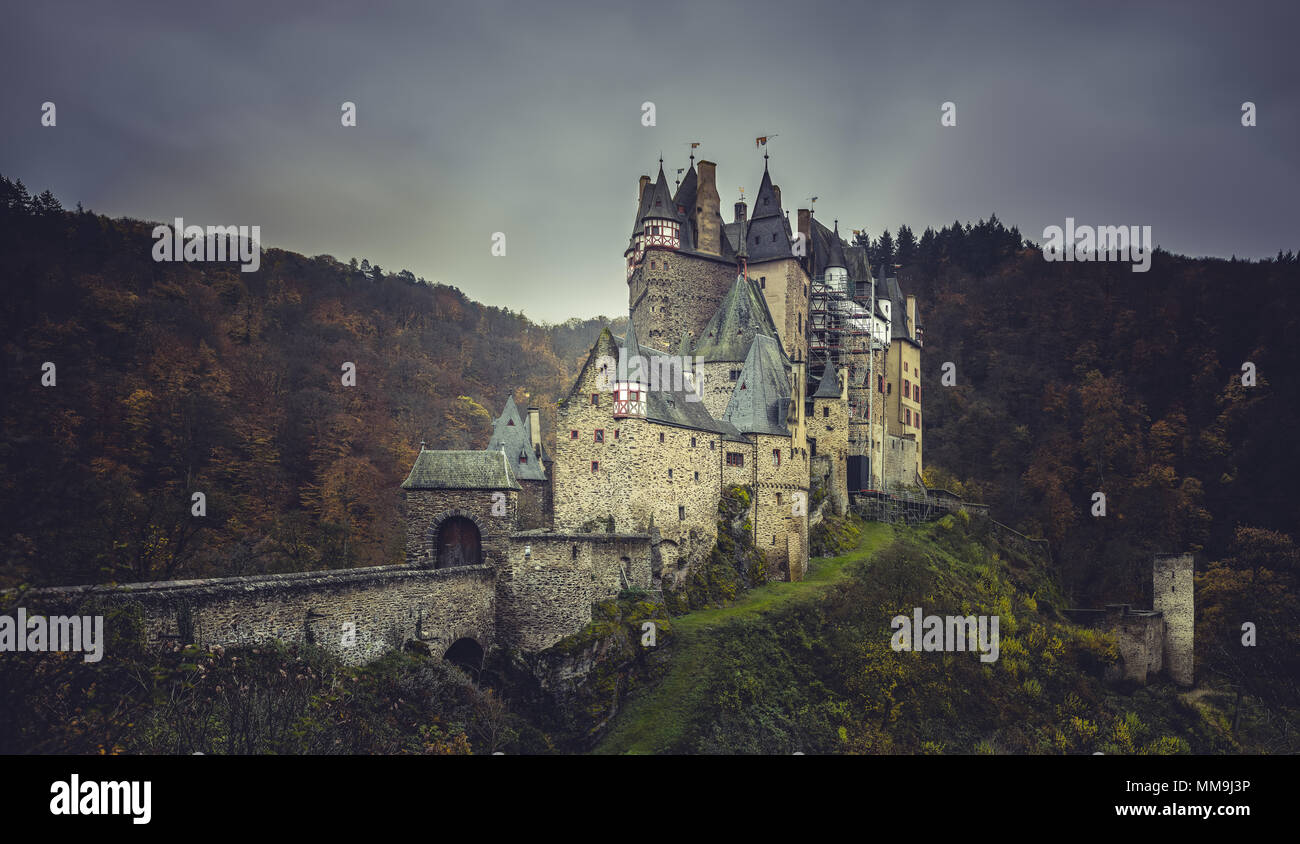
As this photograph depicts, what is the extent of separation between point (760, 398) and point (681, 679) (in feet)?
53.3

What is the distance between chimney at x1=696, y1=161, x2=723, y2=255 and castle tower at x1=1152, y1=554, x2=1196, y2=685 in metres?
28.8

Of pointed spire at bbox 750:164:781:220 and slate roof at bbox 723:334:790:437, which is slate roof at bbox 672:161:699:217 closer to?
pointed spire at bbox 750:164:781:220

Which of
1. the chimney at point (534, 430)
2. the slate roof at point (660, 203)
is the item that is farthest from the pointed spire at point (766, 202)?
the chimney at point (534, 430)

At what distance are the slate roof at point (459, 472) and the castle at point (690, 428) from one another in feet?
0.20

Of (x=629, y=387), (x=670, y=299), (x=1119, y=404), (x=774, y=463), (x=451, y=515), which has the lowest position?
(x=451, y=515)

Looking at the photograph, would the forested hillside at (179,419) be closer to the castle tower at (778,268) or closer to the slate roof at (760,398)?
the slate roof at (760,398)

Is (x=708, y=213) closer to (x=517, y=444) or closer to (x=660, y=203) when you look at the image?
(x=660, y=203)

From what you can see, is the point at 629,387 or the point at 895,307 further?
the point at 895,307

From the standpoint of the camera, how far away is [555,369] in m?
86.8

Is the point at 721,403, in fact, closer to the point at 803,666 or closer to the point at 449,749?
the point at 803,666

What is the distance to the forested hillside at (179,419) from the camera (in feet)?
116

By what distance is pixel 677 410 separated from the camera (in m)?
38.3

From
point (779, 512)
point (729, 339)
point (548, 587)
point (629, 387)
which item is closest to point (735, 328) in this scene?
point (729, 339)

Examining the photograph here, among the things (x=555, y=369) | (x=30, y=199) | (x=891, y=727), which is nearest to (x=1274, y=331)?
(x=891, y=727)
